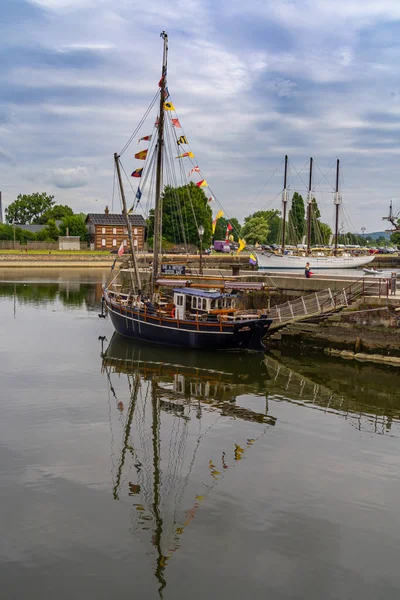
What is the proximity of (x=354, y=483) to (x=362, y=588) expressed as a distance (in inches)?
178

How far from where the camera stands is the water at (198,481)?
35.9 ft

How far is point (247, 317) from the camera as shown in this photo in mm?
30516

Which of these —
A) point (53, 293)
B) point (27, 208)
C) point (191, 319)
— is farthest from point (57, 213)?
point (191, 319)

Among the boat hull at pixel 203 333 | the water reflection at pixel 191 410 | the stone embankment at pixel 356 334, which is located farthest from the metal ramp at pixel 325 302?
the water reflection at pixel 191 410

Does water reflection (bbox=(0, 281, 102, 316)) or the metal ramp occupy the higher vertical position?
the metal ramp

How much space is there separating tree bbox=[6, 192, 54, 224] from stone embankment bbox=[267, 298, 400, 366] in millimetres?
142897

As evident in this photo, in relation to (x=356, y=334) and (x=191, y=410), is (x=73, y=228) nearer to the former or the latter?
(x=356, y=334)

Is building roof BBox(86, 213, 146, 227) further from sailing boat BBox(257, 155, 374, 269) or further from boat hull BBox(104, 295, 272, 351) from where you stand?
boat hull BBox(104, 295, 272, 351)

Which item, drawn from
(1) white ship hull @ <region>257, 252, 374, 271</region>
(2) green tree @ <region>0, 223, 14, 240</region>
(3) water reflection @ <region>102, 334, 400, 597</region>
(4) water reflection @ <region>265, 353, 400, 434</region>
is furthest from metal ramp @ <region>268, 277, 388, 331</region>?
(2) green tree @ <region>0, 223, 14, 240</region>

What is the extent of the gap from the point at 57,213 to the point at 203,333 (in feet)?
438

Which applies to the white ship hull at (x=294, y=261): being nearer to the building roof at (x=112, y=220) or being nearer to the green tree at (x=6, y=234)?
the building roof at (x=112, y=220)

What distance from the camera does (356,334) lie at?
30531mm

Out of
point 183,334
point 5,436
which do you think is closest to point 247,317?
point 183,334

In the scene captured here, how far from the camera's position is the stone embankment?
29.4 m
